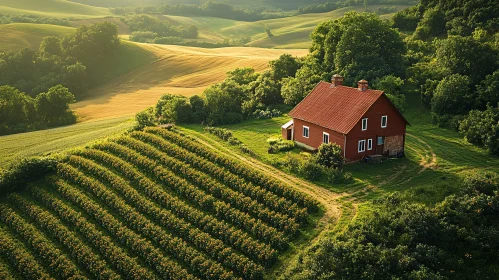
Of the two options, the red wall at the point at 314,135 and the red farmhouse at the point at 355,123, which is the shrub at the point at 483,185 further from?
the red wall at the point at 314,135

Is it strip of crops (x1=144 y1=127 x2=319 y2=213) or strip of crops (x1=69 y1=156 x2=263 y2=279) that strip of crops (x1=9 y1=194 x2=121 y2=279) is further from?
strip of crops (x1=144 y1=127 x2=319 y2=213)

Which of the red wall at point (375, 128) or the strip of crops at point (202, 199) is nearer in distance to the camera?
the strip of crops at point (202, 199)

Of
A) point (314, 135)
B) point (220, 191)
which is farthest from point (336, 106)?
point (220, 191)

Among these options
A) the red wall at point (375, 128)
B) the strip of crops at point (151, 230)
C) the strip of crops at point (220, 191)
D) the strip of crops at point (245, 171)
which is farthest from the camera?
the red wall at point (375, 128)

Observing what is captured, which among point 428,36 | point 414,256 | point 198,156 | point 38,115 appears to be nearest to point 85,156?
point 198,156

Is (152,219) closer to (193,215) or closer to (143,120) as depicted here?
(193,215)

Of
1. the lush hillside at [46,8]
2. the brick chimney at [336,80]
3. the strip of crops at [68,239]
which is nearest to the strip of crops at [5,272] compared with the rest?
the strip of crops at [68,239]

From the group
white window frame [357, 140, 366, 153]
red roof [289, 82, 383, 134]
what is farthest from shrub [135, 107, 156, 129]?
white window frame [357, 140, 366, 153]
